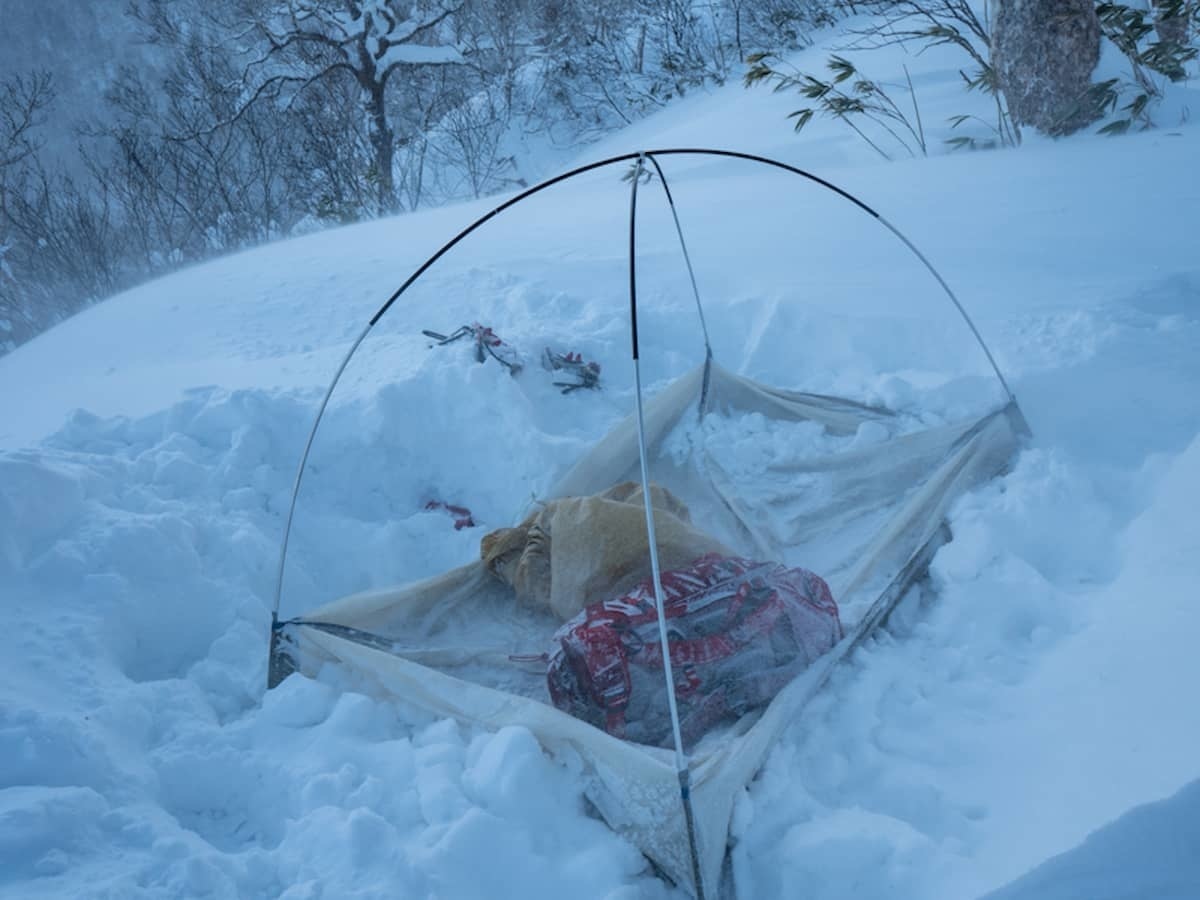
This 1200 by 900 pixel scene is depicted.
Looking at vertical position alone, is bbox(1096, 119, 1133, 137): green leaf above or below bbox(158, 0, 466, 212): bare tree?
below

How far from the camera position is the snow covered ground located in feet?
5.34

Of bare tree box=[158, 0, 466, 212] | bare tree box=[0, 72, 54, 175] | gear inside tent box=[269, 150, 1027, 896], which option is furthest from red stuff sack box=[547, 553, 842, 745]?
bare tree box=[0, 72, 54, 175]

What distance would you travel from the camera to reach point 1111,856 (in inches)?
53.2

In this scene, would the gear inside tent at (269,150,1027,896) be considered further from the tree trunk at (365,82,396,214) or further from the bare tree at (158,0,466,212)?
the bare tree at (158,0,466,212)

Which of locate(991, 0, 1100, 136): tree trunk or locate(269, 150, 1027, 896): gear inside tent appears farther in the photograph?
locate(991, 0, 1100, 136): tree trunk

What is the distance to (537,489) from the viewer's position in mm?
3268

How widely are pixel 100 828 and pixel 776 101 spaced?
718 centimetres

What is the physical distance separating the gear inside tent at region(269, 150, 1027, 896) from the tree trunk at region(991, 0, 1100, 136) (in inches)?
83.3

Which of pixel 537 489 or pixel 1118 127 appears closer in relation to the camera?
pixel 537 489

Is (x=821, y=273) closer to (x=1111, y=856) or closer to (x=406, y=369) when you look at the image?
(x=406, y=369)

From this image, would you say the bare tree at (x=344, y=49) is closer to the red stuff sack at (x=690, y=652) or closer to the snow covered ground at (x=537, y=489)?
the snow covered ground at (x=537, y=489)

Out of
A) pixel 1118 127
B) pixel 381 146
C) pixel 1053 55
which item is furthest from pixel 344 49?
pixel 1118 127

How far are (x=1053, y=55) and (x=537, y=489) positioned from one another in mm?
4365

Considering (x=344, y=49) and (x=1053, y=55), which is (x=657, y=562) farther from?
(x=344, y=49)
